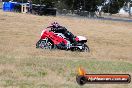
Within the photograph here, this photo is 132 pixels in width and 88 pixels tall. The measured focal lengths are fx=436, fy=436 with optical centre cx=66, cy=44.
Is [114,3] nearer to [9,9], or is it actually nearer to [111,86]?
[9,9]

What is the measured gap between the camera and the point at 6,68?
11.2 metres

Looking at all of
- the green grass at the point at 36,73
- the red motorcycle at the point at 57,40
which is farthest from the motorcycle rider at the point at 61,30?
the green grass at the point at 36,73

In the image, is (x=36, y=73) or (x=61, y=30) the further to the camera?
(x=61, y=30)

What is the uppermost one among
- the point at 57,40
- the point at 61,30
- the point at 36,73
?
the point at 61,30

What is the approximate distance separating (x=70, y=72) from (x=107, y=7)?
317ft

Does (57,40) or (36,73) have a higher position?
(36,73)

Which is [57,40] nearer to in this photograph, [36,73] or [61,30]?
[61,30]

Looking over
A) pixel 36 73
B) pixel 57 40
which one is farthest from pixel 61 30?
pixel 36 73

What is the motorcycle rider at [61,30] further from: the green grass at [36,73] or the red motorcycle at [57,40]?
the green grass at [36,73]

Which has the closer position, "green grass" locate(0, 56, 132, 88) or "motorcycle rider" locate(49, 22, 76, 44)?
"green grass" locate(0, 56, 132, 88)

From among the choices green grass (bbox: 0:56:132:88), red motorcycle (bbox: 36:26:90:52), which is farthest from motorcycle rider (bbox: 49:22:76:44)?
green grass (bbox: 0:56:132:88)

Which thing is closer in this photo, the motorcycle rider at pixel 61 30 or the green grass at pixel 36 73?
the green grass at pixel 36 73

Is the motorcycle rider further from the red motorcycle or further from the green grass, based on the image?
the green grass

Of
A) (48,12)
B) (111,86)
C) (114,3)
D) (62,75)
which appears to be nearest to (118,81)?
(111,86)
